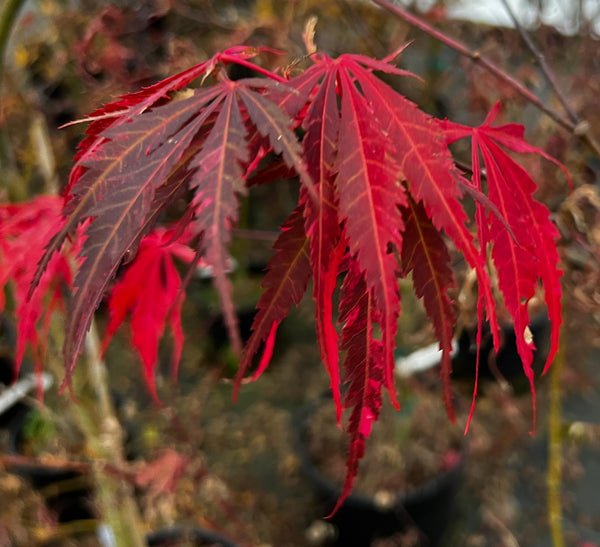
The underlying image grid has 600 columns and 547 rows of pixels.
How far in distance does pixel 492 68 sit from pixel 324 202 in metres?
0.26

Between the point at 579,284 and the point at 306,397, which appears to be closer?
the point at 579,284

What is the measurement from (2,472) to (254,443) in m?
0.55

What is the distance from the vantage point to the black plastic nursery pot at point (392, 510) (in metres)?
0.97

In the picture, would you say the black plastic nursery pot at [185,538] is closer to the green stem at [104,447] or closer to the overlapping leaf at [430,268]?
the green stem at [104,447]

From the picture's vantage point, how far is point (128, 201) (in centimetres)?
24

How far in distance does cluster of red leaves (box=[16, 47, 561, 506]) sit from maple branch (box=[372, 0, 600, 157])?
128 millimetres

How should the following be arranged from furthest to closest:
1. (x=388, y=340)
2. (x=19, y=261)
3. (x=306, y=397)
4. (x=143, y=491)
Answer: (x=306, y=397)
(x=143, y=491)
(x=19, y=261)
(x=388, y=340)

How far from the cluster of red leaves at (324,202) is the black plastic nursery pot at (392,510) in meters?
0.75

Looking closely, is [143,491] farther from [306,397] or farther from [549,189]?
[549,189]

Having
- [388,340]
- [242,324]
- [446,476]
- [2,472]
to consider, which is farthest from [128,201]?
[242,324]

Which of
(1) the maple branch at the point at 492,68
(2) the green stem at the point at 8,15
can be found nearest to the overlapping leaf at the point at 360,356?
(1) the maple branch at the point at 492,68

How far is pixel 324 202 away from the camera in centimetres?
25

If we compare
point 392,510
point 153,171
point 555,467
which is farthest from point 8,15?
point 392,510

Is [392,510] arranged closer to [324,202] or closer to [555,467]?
[555,467]
